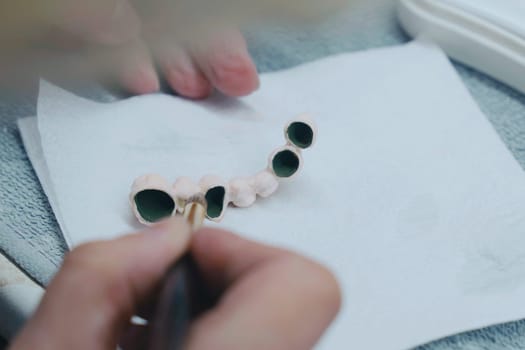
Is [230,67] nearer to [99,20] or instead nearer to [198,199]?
[198,199]

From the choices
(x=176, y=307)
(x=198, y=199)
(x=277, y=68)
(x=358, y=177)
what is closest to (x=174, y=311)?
(x=176, y=307)

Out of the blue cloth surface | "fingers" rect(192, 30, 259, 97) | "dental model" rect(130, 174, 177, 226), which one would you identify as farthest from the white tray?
"dental model" rect(130, 174, 177, 226)

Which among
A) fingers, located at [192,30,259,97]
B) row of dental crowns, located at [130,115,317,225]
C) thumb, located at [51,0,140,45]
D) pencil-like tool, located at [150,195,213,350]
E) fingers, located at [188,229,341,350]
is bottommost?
row of dental crowns, located at [130,115,317,225]

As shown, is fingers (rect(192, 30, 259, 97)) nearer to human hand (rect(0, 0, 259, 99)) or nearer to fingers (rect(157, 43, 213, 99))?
fingers (rect(157, 43, 213, 99))

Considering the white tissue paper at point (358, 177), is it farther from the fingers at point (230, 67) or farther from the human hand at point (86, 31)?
the human hand at point (86, 31)

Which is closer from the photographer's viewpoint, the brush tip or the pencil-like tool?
the pencil-like tool

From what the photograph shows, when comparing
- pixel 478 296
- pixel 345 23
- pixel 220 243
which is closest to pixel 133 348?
pixel 220 243

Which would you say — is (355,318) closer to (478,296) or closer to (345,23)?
(478,296)
